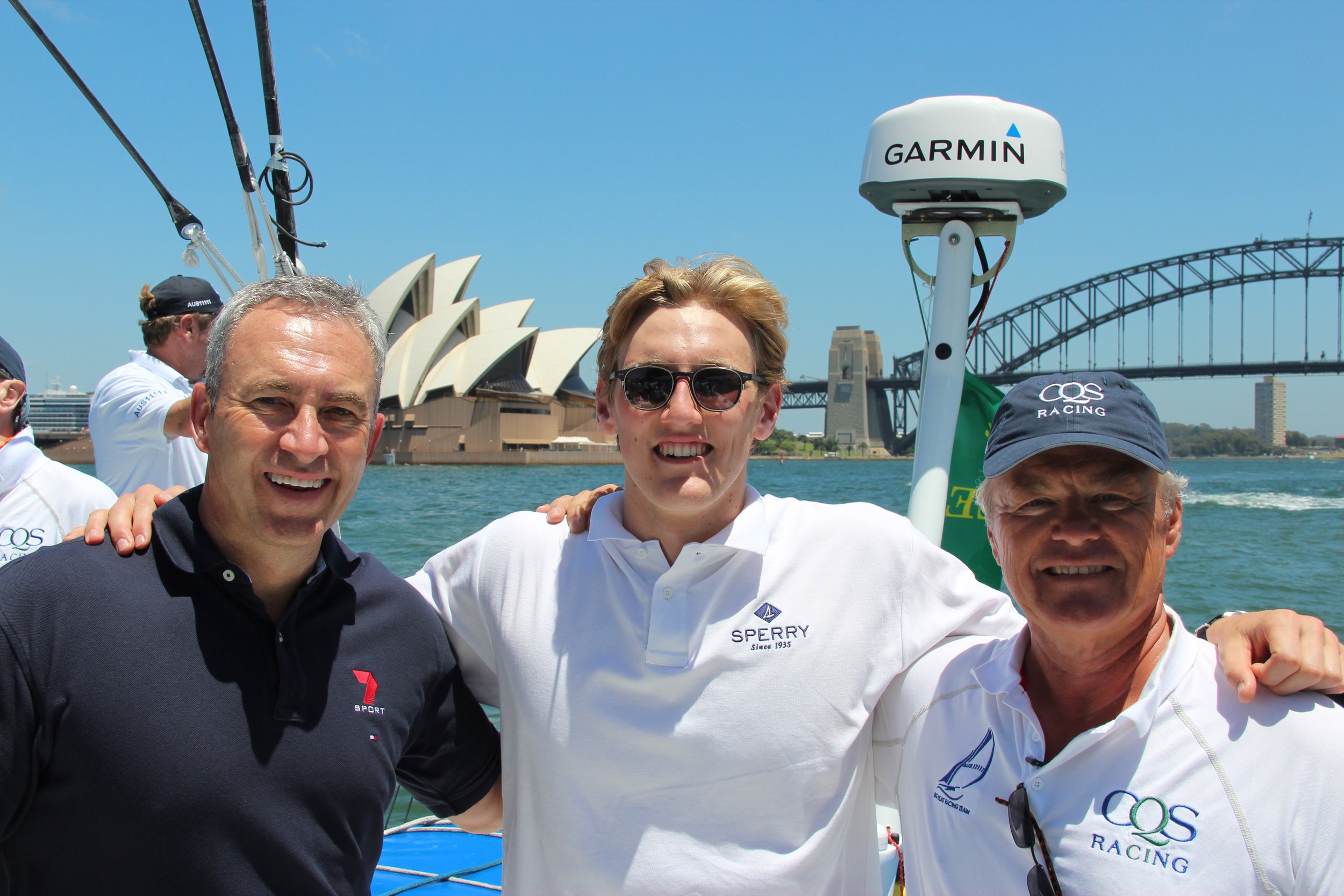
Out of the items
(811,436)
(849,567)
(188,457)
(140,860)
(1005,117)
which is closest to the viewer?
(140,860)

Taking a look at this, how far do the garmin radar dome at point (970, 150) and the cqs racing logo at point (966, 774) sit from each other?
1769 millimetres

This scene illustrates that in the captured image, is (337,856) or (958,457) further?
(958,457)

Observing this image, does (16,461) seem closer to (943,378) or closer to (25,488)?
(25,488)

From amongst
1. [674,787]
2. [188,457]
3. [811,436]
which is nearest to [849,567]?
[674,787]

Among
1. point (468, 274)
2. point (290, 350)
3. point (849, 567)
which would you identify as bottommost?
point (849, 567)

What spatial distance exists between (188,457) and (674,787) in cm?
266

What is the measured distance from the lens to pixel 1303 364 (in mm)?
31344

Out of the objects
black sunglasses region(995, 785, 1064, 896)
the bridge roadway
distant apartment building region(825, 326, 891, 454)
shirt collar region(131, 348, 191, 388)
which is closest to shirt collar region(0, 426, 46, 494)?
shirt collar region(131, 348, 191, 388)

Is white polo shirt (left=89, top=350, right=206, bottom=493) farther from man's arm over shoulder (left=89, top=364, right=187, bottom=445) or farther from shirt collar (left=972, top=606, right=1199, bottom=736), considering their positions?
shirt collar (left=972, top=606, right=1199, bottom=736)

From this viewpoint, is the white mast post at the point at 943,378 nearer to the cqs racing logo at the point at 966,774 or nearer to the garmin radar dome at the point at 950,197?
the garmin radar dome at the point at 950,197

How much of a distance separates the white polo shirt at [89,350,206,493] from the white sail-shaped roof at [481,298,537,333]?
1786 inches

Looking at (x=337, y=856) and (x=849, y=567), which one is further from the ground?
(x=849, y=567)

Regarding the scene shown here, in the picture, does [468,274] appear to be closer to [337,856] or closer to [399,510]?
[399,510]

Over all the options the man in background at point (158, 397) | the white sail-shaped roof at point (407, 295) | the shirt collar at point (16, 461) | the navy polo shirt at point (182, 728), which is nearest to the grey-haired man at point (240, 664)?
the navy polo shirt at point (182, 728)
